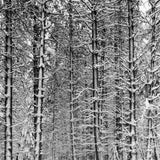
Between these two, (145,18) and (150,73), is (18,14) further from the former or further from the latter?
(150,73)

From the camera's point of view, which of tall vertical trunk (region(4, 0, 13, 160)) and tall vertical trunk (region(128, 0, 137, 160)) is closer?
tall vertical trunk (region(128, 0, 137, 160))

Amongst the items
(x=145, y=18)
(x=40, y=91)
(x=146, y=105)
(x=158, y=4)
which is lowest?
(x=146, y=105)

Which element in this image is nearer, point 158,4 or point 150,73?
point 150,73

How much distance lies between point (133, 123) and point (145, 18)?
431 cm

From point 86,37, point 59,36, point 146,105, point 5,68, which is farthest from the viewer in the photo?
point 59,36

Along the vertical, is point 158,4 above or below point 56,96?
above

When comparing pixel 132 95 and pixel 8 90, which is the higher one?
pixel 8 90

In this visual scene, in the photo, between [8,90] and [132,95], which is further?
[8,90]

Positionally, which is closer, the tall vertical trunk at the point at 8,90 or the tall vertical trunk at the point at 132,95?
the tall vertical trunk at the point at 132,95

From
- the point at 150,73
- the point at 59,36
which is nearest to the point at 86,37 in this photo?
the point at 59,36

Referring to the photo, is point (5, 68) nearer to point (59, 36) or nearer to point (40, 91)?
point (40, 91)

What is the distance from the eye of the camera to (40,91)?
399 inches

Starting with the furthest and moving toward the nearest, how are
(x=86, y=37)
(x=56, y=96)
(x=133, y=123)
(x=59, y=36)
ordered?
1. (x=56, y=96)
2. (x=59, y=36)
3. (x=86, y=37)
4. (x=133, y=123)

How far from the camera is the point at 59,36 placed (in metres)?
14.7
